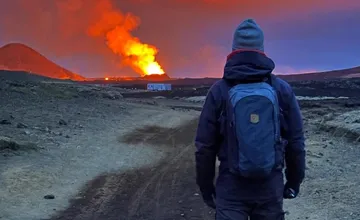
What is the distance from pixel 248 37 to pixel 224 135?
75cm

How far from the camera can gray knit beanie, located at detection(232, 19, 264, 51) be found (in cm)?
408

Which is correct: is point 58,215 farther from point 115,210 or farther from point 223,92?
point 223,92

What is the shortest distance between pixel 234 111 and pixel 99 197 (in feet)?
22.4

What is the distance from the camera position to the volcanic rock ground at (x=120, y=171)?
30.1 ft

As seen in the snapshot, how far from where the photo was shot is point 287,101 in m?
4.02

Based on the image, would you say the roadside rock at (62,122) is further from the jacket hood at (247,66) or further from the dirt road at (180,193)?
the jacket hood at (247,66)

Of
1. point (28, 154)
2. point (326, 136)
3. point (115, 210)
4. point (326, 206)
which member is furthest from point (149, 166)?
point (326, 136)

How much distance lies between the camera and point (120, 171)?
42.9 ft

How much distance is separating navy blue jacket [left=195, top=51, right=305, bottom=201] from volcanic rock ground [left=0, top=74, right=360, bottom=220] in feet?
15.7

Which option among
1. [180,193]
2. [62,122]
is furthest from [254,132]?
[62,122]

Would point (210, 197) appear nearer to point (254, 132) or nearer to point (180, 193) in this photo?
point (254, 132)

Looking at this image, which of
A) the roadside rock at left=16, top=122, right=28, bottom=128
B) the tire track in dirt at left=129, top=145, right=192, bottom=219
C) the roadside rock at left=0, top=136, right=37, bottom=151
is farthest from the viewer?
the roadside rock at left=16, top=122, right=28, bottom=128

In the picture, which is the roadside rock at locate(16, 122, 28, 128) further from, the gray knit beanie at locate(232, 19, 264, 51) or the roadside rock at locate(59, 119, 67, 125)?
the gray knit beanie at locate(232, 19, 264, 51)

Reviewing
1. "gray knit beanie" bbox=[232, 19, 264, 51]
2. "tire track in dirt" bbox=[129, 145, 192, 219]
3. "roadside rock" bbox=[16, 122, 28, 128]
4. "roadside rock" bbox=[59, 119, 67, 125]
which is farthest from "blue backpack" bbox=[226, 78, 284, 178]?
"roadside rock" bbox=[59, 119, 67, 125]
